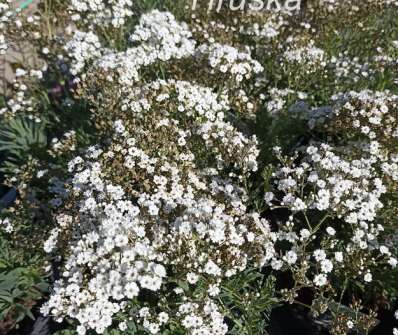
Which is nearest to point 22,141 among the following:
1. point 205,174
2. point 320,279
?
point 205,174

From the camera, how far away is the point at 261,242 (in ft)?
10.1

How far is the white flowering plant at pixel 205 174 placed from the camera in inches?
114

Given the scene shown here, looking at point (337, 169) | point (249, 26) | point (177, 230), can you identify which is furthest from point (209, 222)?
point (249, 26)

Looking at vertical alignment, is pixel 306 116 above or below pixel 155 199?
above

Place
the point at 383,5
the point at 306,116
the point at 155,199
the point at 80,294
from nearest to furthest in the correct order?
1. the point at 80,294
2. the point at 155,199
3. the point at 306,116
4. the point at 383,5

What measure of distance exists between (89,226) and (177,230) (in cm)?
63

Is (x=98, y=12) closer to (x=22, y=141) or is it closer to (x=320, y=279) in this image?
(x=22, y=141)

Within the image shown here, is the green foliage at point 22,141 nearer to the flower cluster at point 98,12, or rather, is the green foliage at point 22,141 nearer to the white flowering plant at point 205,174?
the white flowering plant at point 205,174

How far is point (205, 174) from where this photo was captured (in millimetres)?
3639

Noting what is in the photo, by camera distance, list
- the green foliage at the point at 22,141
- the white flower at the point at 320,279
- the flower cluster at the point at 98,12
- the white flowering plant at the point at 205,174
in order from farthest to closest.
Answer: the green foliage at the point at 22,141
the flower cluster at the point at 98,12
the white flower at the point at 320,279
the white flowering plant at the point at 205,174

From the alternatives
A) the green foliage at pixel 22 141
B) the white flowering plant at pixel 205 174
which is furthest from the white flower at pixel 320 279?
the green foliage at pixel 22 141

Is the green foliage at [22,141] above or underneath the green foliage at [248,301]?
above

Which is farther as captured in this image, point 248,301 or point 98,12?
point 98,12

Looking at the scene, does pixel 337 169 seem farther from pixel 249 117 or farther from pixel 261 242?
pixel 249 117
